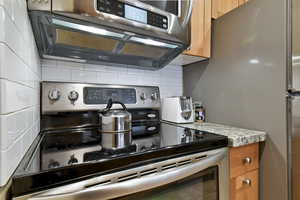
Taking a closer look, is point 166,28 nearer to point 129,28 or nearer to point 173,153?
point 129,28

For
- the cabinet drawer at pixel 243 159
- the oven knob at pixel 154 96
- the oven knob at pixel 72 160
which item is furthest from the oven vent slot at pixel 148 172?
the oven knob at pixel 154 96

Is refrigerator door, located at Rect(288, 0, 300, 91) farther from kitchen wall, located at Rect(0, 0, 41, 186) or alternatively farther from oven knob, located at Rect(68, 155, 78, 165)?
kitchen wall, located at Rect(0, 0, 41, 186)

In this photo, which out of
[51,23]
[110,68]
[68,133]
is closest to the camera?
[51,23]

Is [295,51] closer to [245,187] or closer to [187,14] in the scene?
[187,14]

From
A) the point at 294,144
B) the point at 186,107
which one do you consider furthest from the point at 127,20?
the point at 294,144

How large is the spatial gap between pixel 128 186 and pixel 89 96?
0.69 metres

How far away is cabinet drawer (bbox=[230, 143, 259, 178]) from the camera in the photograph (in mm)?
842

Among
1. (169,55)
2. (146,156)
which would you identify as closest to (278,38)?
(169,55)

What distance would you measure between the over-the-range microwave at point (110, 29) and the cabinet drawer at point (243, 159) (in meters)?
0.66

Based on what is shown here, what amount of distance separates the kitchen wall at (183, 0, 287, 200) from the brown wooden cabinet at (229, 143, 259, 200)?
4 centimetres

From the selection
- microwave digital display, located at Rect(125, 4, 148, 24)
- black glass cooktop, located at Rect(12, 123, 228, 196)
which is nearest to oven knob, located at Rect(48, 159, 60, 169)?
black glass cooktop, located at Rect(12, 123, 228, 196)

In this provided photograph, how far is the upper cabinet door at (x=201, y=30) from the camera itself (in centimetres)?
115

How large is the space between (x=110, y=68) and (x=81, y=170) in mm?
872

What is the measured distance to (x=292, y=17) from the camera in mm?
818
